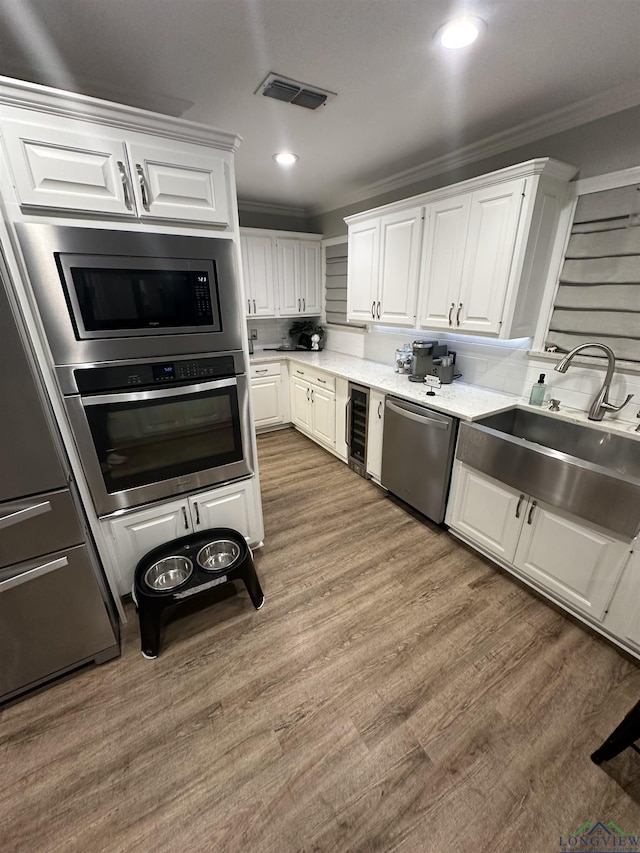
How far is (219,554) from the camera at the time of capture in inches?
75.4

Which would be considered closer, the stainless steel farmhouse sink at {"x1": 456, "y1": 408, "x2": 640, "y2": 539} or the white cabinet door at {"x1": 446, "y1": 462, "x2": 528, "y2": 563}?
the stainless steel farmhouse sink at {"x1": 456, "y1": 408, "x2": 640, "y2": 539}

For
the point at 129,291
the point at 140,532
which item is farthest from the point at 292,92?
the point at 140,532

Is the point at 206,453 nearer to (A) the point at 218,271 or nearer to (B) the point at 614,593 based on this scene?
(A) the point at 218,271

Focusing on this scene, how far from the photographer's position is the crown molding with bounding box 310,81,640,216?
173 cm

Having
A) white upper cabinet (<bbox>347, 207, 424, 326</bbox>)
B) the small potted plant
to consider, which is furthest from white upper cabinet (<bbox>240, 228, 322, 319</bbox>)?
white upper cabinet (<bbox>347, 207, 424, 326</bbox>)

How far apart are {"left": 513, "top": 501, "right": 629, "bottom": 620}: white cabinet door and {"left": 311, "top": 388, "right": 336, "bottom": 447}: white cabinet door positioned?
197 cm

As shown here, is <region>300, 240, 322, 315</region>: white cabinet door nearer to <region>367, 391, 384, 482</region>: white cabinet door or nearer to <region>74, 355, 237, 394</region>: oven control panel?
<region>367, 391, 384, 482</region>: white cabinet door

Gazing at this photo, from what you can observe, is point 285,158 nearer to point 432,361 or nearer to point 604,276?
point 432,361

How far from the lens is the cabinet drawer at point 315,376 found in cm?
337

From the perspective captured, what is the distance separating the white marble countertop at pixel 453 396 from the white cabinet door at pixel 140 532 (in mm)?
1705

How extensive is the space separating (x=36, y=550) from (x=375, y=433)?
2288 millimetres

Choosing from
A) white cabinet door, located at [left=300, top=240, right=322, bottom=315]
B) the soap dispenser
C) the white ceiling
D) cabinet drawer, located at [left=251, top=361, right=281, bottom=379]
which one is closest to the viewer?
the white ceiling

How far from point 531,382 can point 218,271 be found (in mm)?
2152

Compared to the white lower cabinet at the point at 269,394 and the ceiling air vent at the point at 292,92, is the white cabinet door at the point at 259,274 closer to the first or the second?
the white lower cabinet at the point at 269,394
